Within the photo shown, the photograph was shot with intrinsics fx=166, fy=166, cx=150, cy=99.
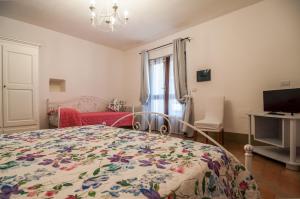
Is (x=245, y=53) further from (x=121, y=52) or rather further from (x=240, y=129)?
(x=121, y=52)

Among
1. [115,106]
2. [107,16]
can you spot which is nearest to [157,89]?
[115,106]

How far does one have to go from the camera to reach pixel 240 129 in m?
2.84

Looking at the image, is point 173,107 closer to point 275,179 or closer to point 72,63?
point 275,179

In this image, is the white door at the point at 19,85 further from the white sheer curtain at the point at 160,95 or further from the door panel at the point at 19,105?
the white sheer curtain at the point at 160,95

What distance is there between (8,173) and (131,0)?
2.59m

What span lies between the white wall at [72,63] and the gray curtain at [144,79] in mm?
897

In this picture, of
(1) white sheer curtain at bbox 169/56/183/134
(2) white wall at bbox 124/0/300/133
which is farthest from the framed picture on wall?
(1) white sheer curtain at bbox 169/56/183/134

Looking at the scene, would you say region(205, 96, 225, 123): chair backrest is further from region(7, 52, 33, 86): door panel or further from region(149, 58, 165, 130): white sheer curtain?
region(7, 52, 33, 86): door panel

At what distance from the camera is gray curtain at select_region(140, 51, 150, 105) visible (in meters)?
4.22

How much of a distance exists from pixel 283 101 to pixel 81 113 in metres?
3.69

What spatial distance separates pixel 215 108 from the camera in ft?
9.61

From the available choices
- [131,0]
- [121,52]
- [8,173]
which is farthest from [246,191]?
[121,52]

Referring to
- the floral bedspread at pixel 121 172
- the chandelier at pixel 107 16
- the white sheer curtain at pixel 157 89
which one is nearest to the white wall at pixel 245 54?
the white sheer curtain at pixel 157 89

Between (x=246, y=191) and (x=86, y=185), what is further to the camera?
(x=246, y=191)
